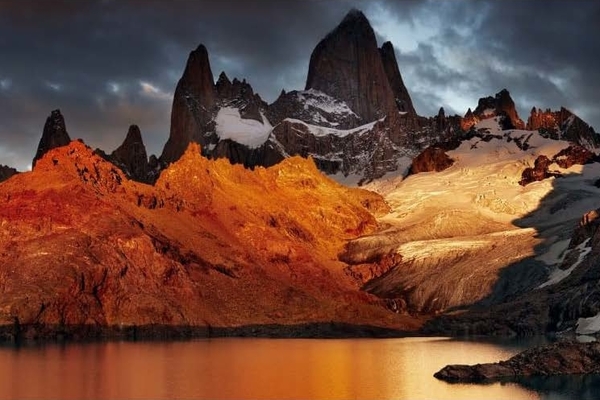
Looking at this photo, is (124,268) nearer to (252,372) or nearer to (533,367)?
(252,372)

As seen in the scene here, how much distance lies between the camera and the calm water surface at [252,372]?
7106 cm

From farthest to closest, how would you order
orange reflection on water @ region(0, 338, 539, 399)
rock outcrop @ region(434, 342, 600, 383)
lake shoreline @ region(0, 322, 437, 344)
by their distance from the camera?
lake shoreline @ region(0, 322, 437, 344) → rock outcrop @ region(434, 342, 600, 383) → orange reflection on water @ region(0, 338, 539, 399)

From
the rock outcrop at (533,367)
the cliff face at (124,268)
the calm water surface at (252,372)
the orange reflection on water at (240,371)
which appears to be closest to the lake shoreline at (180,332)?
the cliff face at (124,268)

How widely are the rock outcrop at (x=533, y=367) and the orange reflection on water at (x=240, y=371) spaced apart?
7.72 feet

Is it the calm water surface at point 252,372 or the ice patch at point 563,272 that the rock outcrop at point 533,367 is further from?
the ice patch at point 563,272

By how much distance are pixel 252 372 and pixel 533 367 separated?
2557cm

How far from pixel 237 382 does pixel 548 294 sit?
361 feet

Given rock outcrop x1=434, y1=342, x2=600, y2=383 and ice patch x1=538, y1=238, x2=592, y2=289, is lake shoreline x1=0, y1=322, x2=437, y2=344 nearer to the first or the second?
ice patch x1=538, y1=238, x2=592, y2=289

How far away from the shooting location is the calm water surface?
71.1 metres

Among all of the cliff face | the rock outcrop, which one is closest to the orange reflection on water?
the rock outcrop

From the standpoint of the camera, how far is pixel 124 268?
157m

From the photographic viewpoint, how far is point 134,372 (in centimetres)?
8562

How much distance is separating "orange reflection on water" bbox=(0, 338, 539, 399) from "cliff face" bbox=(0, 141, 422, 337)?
72.2 feet

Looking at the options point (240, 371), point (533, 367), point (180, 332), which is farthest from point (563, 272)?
point (240, 371)
